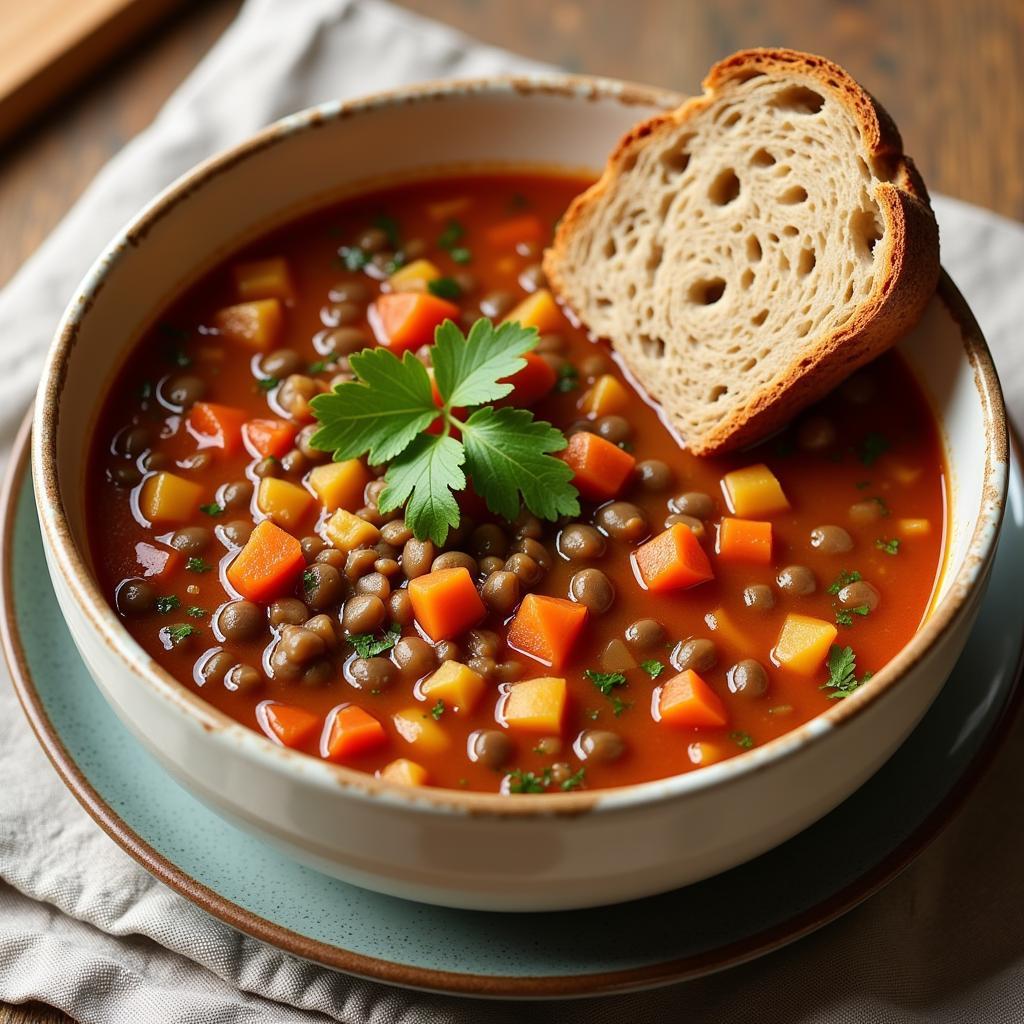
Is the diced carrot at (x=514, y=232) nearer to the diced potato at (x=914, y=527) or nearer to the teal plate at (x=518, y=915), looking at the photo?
the diced potato at (x=914, y=527)

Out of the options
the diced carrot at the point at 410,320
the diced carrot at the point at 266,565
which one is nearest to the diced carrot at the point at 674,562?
the diced carrot at the point at 266,565

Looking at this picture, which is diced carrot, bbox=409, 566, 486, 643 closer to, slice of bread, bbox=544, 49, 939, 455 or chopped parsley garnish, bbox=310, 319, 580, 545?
chopped parsley garnish, bbox=310, 319, 580, 545

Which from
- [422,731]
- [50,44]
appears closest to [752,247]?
[422,731]

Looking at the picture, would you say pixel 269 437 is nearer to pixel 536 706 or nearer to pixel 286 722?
pixel 286 722

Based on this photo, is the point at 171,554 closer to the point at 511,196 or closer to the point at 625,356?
the point at 625,356

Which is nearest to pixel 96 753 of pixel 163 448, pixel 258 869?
pixel 258 869
